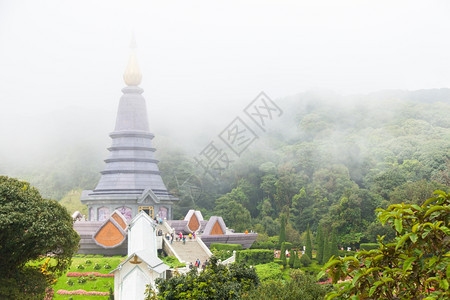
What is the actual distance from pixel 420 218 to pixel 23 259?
16.4 metres

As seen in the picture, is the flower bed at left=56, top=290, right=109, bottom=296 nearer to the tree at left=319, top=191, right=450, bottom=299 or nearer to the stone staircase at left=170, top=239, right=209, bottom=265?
the stone staircase at left=170, top=239, right=209, bottom=265

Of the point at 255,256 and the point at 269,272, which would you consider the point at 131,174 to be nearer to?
the point at 255,256

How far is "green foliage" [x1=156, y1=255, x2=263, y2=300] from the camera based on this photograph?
13375mm

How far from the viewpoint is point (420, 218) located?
20.5 feet

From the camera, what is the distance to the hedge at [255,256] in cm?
2873

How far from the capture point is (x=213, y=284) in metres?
13.5

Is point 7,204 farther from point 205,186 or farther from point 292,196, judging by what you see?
point 205,186

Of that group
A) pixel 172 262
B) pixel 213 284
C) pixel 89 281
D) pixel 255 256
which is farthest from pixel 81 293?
pixel 213 284

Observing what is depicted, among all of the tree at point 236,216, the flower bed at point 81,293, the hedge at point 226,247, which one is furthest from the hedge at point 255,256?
the tree at point 236,216

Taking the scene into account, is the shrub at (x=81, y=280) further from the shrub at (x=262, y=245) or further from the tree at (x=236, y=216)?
→ the tree at (x=236, y=216)

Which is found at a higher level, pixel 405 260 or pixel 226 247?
pixel 405 260

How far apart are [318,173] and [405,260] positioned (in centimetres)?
4851

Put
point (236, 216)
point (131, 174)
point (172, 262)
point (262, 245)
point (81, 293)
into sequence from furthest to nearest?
point (236, 216)
point (131, 174)
point (262, 245)
point (172, 262)
point (81, 293)

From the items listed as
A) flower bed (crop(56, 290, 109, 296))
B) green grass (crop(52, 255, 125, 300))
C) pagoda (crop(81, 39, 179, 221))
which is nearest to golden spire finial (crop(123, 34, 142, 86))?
pagoda (crop(81, 39, 179, 221))
